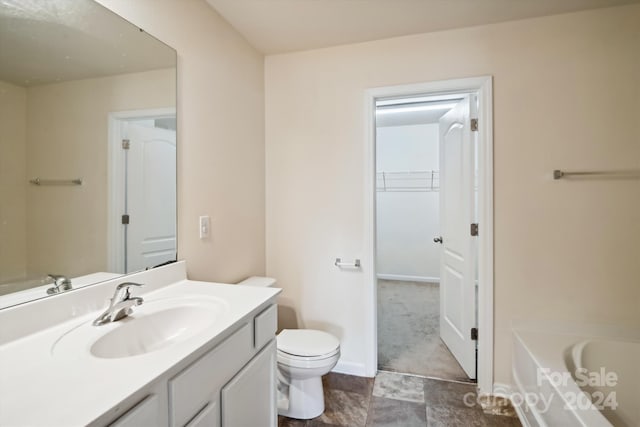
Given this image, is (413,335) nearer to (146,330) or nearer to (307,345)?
(307,345)

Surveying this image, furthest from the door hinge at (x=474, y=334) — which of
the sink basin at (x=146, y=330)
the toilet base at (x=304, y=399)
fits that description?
the sink basin at (x=146, y=330)

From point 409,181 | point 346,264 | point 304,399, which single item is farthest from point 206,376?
point 409,181

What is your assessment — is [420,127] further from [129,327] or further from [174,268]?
[129,327]

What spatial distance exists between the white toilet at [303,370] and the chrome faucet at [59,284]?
3.50ft

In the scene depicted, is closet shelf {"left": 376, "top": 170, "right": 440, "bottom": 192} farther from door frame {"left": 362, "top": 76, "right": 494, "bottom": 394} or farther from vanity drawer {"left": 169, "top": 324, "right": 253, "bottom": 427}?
vanity drawer {"left": 169, "top": 324, "right": 253, "bottom": 427}

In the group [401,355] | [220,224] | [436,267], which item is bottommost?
[401,355]

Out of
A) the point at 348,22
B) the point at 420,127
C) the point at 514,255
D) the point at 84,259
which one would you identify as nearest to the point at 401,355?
the point at 514,255

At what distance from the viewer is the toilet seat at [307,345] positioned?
63.7 inches

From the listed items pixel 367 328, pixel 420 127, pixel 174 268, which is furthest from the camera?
pixel 420 127

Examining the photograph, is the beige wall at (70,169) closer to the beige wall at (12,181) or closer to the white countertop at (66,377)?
the beige wall at (12,181)

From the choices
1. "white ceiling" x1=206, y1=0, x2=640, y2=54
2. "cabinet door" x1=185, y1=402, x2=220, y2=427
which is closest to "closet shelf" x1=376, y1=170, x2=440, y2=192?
"white ceiling" x1=206, y1=0, x2=640, y2=54

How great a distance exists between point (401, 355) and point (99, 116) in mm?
2490

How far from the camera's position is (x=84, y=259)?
1.11 meters

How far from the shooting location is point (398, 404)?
5.91 ft
